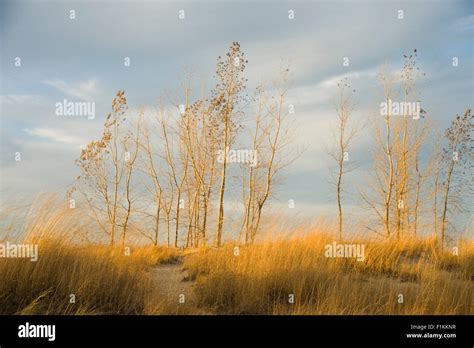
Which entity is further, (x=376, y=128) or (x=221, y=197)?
(x=376, y=128)

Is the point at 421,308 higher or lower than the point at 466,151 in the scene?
lower

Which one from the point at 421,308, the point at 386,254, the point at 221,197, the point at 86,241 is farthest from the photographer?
the point at 221,197

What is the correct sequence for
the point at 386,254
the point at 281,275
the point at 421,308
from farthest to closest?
the point at 386,254 → the point at 281,275 → the point at 421,308

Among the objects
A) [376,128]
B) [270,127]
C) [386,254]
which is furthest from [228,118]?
[386,254]

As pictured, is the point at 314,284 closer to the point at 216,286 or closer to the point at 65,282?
the point at 216,286

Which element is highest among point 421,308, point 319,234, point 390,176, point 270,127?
point 270,127

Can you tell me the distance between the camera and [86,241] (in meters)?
8.41

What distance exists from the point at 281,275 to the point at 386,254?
3.82 metres

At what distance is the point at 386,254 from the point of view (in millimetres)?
10305

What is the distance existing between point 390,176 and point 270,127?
5.49m

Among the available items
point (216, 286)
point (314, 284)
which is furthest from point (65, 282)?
point (314, 284)
